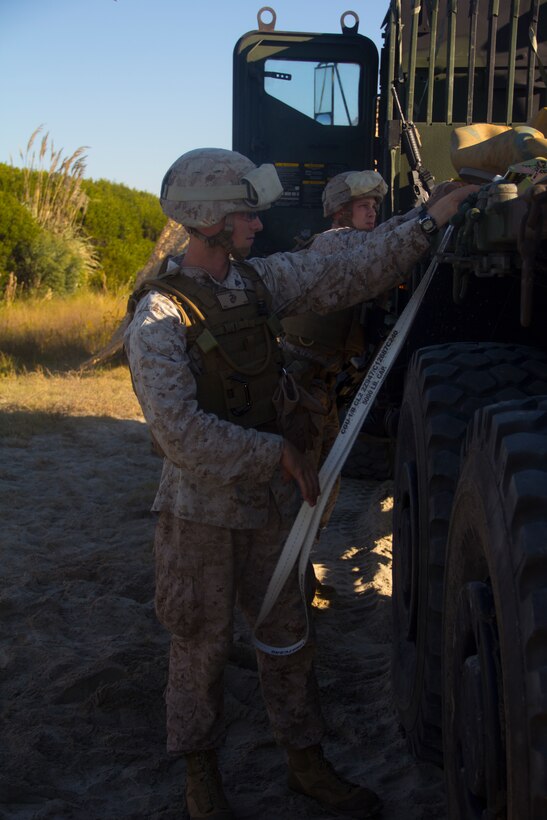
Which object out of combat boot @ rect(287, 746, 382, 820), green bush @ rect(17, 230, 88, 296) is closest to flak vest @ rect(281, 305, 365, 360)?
combat boot @ rect(287, 746, 382, 820)

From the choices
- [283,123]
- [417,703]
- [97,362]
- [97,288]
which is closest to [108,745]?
[417,703]

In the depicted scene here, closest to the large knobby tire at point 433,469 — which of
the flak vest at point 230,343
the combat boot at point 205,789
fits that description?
the flak vest at point 230,343

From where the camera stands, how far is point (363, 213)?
13.7 feet

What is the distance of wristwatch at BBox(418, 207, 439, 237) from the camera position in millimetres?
2723

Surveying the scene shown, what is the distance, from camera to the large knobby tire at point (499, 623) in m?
1.49

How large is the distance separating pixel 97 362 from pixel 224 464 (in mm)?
8181

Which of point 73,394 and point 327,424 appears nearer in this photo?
point 327,424

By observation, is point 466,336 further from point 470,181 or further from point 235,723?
point 235,723

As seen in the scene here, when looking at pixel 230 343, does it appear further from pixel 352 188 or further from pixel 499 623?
pixel 352 188

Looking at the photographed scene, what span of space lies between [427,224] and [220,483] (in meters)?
0.91

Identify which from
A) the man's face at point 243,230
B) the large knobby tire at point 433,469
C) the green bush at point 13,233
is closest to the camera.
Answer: the large knobby tire at point 433,469

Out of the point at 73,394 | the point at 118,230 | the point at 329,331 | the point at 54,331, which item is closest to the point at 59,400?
the point at 73,394

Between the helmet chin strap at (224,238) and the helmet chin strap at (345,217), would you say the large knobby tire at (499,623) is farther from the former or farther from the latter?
the helmet chin strap at (345,217)

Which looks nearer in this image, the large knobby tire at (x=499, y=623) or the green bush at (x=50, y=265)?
the large knobby tire at (x=499, y=623)
